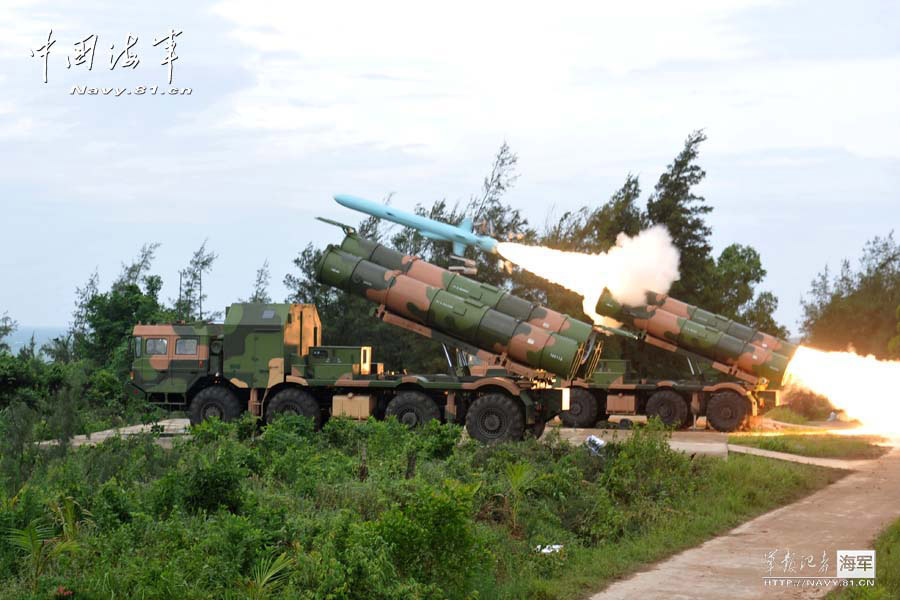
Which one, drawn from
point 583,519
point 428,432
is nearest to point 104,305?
point 428,432

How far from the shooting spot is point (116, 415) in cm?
2911

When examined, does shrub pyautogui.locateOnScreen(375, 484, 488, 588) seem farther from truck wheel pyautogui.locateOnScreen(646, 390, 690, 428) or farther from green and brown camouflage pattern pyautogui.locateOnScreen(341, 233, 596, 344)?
truck wheel pyautogui.locateOnScreen(646, 390, 690, 428)

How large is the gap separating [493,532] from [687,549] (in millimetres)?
2702

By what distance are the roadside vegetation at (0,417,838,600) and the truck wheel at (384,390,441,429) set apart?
490cm

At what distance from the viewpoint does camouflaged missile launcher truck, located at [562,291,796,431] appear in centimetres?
3033

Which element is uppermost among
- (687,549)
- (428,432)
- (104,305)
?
(104,305)

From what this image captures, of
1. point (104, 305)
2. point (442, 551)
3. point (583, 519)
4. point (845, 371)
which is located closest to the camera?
point (442, 551)

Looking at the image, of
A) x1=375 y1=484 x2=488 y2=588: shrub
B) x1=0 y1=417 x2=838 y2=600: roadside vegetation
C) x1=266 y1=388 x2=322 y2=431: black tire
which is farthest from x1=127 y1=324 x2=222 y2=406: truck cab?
x1=375 y1=484 x2=488 y2=588: shrub

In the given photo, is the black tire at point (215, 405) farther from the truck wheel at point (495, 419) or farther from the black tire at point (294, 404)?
the truck wheel at point (495, 419)

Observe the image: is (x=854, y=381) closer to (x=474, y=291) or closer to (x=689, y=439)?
(x=689, y=439)

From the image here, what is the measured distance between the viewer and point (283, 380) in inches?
989

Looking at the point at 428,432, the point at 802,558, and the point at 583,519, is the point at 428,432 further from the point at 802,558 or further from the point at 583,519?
the point at 802,558

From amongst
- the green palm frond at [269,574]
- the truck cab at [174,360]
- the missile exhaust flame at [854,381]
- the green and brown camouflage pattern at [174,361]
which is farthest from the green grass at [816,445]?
the green palm frond at [269,574]

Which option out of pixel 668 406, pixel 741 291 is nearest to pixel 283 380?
pixel 668 406
